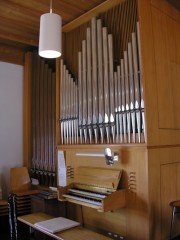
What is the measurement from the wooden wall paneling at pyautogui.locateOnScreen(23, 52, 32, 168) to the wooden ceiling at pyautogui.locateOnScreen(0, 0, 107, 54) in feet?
2.70

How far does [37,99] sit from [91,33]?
1901 millimetres

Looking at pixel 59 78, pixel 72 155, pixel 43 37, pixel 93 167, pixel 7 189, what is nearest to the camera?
pixel 43 37

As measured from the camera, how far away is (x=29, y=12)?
13.0 feet

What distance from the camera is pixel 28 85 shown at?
5.49 metres

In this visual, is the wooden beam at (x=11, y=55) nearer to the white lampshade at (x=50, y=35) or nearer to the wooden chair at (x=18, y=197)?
the wooden chair at (x=18, y=197)

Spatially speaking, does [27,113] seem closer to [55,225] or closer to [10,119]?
[10,119]

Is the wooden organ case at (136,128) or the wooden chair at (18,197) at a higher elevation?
the wooden organ case at (136,128)

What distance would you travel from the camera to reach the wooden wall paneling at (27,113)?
17.6 feet

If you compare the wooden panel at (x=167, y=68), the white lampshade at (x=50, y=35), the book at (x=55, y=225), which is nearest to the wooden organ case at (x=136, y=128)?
the wooden panel at (x=167, y=68)

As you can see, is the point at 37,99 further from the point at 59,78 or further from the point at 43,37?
the point at 43,37

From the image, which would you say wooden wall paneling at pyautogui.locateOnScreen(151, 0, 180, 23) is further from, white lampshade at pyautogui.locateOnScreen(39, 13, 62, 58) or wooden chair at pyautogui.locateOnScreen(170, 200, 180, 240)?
wooden chair at pyautogui.locateOnScreen(170, 200, 180, 240)

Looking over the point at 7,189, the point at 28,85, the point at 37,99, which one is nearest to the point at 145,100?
the point at 37,99

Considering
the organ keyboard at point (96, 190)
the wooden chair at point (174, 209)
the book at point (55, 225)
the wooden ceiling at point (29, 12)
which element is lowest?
the book at point (55, 225)

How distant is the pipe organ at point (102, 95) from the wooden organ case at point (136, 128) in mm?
13
